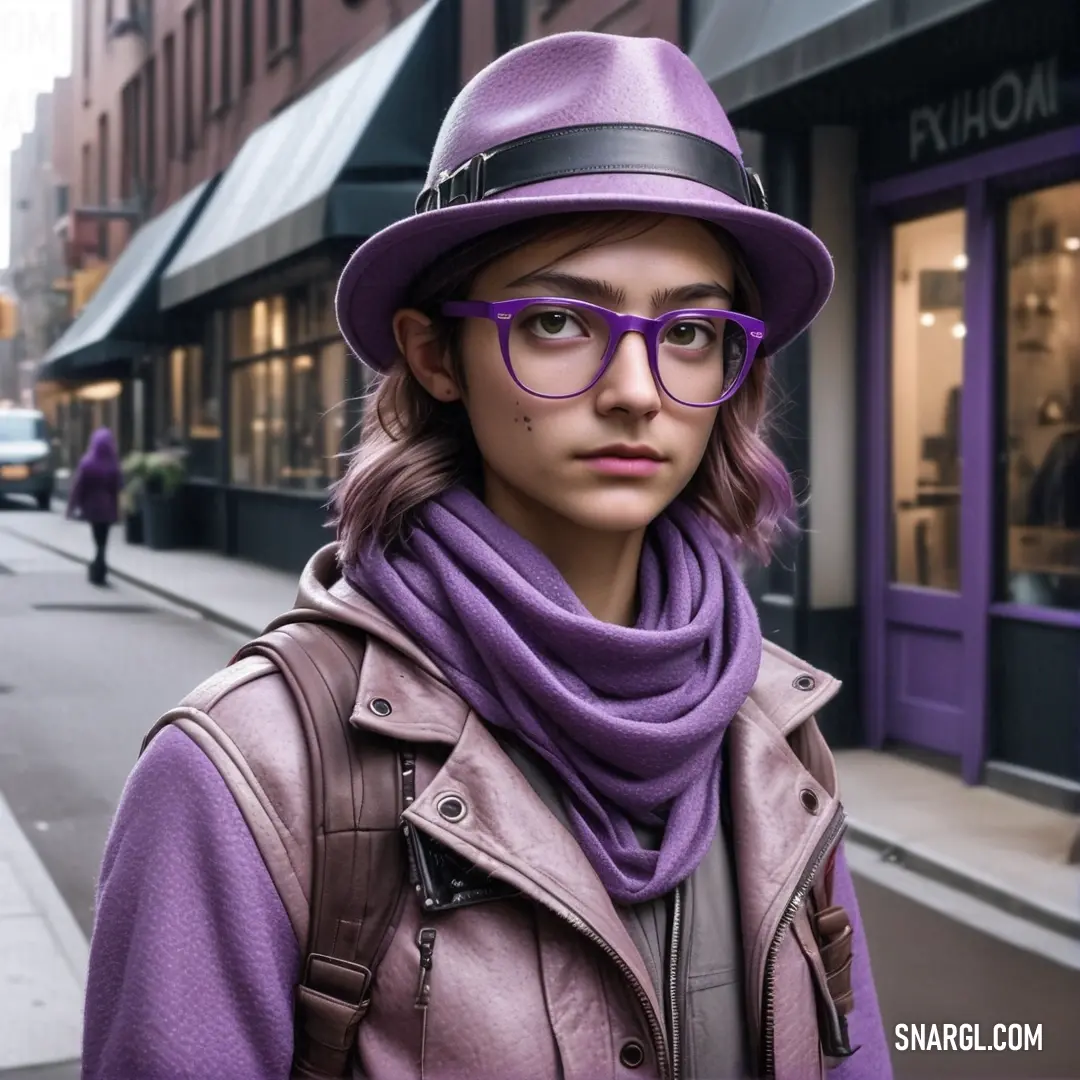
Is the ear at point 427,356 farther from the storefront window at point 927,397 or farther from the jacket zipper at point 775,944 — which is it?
the storefront window at point 927,397

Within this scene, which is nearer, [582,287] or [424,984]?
[424,984]

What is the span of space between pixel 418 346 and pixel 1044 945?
4542mm

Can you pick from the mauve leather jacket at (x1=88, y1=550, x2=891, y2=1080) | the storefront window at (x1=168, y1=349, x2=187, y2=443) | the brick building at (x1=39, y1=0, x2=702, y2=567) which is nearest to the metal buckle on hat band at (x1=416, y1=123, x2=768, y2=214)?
the mauve leather jacket at (x1=88, y1=550, x2=891, y2=1080)

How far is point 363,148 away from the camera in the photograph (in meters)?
14.9

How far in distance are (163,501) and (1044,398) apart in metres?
18.1

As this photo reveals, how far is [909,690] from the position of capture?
8.95 m

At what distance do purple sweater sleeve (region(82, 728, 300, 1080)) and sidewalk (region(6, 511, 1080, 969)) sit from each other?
448 cm

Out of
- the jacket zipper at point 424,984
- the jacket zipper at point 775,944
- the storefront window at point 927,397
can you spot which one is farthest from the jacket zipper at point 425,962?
the storefront window at point 927,397

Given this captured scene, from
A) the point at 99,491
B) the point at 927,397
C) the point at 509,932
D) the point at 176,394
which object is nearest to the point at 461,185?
the point at 509,932

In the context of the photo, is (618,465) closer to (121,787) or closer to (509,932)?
(509,932)

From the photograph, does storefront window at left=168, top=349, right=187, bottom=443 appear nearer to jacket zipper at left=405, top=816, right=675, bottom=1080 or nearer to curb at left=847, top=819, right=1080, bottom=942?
curb at left=847, top=819, right=1080, bottom=942

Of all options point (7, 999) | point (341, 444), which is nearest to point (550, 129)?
point (7, 999)

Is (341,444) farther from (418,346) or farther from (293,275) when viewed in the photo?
(418,346)

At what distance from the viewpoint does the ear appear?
1.71 meters
